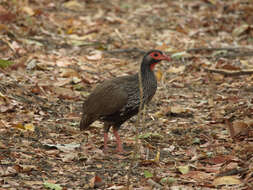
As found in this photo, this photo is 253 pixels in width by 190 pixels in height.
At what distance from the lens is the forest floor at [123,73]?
15.3ft

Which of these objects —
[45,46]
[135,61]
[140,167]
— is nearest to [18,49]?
[45,46]

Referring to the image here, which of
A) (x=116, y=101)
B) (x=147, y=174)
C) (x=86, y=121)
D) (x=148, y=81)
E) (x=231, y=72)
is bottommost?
(x=147, y=174)

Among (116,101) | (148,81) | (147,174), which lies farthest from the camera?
(148,81)

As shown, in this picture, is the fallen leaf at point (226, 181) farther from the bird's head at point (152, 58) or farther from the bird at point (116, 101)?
the bird's head at point (152, 58)

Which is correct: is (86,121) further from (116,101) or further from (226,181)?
(226,181)

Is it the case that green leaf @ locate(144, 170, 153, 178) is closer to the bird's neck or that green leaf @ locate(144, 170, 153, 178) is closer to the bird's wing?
the bird's wing

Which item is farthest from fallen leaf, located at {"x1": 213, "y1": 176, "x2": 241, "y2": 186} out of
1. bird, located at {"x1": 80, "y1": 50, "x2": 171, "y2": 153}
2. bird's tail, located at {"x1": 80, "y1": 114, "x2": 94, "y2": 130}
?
bird's tail, located at {"x1": 80, "y1": 114, "x2": 94, "y2": 130}

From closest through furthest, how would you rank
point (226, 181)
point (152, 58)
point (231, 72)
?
point (226, 181) → point (152, 58) → point (231, 72)

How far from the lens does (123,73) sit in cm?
859

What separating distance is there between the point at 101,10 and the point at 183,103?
5860 millimetres

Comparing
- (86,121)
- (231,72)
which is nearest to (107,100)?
(86,121)

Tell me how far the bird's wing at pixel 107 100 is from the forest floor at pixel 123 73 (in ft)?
1.46

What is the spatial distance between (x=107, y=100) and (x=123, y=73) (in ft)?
9.89

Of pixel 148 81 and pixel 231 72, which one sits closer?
pixel 148 81
